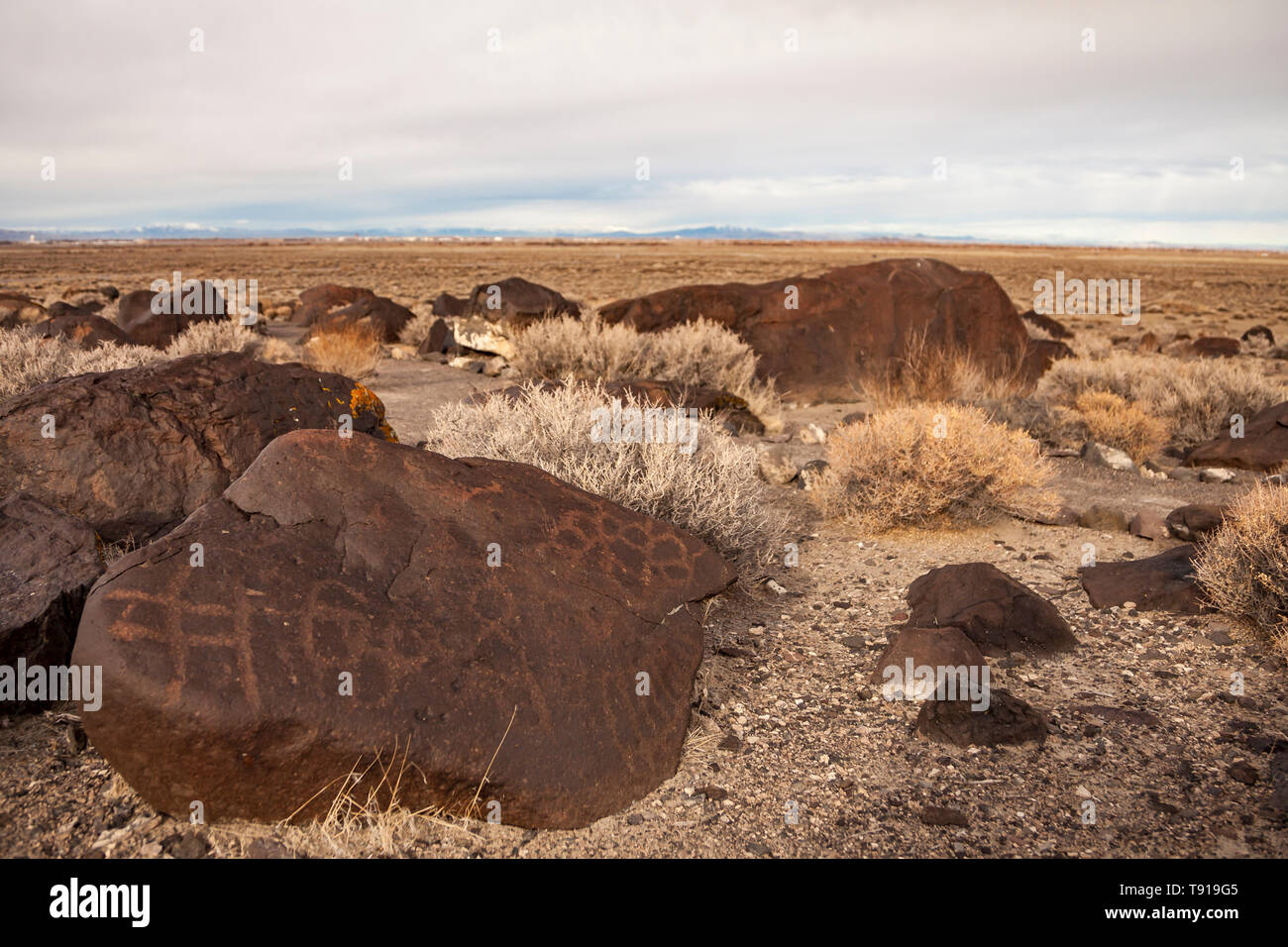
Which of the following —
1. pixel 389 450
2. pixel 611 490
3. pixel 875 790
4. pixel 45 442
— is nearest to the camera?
pixel 875 790

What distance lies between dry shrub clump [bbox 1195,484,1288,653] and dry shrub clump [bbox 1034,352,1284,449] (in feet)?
17.9

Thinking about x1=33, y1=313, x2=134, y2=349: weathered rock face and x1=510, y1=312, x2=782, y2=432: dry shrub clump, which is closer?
x1=510, y1=312, x2=782, y2=432: dry shrub clump

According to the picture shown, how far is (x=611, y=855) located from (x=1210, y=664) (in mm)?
2835

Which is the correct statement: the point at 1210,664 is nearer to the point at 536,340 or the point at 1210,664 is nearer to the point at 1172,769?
the point at 1172,769

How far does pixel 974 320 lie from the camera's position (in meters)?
11.5

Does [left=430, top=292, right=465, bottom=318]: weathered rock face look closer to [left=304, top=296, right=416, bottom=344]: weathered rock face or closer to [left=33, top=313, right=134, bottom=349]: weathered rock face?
[left=304, top=296, right=416, bottom=344]: weathered rock face

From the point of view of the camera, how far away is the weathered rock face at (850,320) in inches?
441

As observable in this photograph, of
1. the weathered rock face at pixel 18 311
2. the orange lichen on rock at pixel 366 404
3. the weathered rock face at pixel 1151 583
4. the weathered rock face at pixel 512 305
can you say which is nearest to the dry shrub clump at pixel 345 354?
the weathered rock face at pixel 512 305

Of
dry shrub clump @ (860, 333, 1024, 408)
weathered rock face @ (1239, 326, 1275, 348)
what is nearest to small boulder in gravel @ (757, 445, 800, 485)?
dry shrub clump @ (860, 333, 1024, 408)

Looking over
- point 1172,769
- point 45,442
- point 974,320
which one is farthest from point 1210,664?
point 974,320

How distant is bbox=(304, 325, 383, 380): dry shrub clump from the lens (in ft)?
38.1

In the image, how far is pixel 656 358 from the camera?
10.4m

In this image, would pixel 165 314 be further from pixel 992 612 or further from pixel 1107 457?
pixel 992 612

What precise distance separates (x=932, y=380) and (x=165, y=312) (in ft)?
36.1
